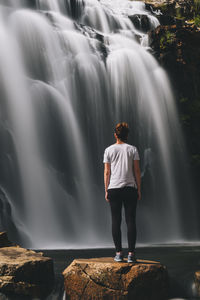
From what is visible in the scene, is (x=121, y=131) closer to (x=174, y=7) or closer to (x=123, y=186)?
(x=123, y=186)

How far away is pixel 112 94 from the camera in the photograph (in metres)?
13.1

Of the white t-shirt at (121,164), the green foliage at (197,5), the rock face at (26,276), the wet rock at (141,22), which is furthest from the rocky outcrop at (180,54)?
the rock face at (26,276)

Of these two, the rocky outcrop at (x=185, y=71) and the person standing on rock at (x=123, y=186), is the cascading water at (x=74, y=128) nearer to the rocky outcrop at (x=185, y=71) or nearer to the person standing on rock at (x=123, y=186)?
the rocky outcrop at (x=185, y=71)

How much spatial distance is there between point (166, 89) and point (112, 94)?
97.3 inches

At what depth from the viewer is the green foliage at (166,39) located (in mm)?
15555

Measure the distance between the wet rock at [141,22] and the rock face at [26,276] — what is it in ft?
48.5

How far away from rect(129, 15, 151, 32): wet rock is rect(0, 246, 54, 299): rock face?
14770 mm

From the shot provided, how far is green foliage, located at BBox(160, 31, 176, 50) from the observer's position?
612 inches

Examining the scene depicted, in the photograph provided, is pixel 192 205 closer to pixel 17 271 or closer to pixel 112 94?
pixel 112 94

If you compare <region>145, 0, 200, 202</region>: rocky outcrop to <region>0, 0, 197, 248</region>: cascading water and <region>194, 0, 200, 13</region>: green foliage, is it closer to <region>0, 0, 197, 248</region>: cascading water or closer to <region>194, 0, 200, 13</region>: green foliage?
<region>0, 0, 197, 248</region>: cascading water

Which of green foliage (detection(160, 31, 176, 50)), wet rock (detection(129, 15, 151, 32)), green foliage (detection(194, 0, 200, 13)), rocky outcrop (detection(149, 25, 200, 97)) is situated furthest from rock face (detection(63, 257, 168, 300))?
green foliage (detection(194, 0, 200, 13))

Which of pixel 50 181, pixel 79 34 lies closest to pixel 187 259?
pixel 50 181

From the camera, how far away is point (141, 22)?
18156mm

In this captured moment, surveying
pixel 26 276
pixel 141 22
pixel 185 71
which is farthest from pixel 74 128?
pixel 141 22
